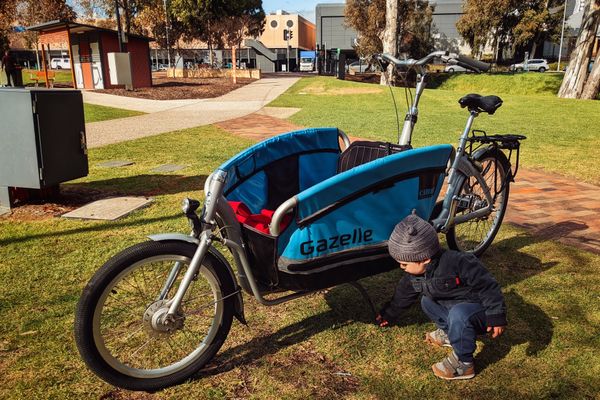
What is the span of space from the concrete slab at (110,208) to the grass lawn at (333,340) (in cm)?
48

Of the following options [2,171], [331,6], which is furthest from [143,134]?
[331,6]

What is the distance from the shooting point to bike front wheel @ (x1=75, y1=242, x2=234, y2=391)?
7.05ft

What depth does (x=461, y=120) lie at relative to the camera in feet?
43.1

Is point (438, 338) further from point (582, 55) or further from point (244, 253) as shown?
point (582, 55)

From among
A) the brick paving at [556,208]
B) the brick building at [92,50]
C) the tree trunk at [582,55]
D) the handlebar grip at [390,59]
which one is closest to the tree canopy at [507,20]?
the tree trunk at [582,55]

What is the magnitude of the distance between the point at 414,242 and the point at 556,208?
3761 millimetres

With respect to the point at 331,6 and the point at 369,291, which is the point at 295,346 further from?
the point at 331,6

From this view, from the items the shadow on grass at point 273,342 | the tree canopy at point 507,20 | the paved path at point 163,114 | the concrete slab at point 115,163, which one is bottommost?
the shadow on grass at point 273,342

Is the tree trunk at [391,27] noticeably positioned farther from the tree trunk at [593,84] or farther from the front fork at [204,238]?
the front fork at [204,238]

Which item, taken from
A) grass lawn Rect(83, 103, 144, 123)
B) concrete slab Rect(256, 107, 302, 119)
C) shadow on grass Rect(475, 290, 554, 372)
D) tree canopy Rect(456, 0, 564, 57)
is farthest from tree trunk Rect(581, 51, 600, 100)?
tree canopy Rect(456, 0, 564, 57)

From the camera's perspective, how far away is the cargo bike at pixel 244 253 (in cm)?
225

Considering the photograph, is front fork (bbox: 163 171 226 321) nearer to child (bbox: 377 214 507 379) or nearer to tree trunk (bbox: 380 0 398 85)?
child (bbox: 377 214 507 379)

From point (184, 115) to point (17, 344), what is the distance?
12641 mm

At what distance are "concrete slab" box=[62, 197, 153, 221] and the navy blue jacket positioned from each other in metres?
3.46
